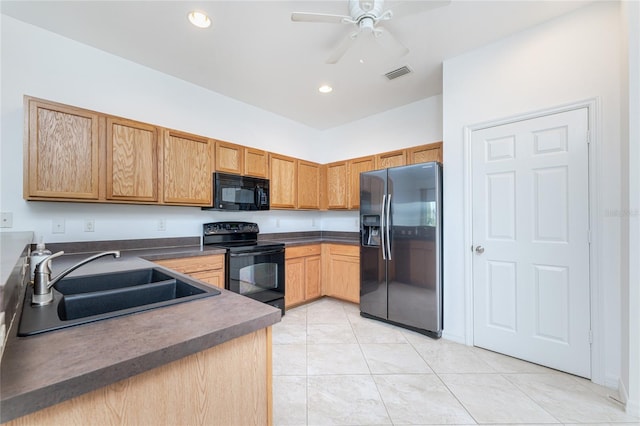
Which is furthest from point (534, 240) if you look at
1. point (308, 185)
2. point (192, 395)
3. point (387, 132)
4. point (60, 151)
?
point (60, 151)

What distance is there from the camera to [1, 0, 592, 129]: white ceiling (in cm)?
200

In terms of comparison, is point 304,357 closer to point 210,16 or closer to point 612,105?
point 210,16

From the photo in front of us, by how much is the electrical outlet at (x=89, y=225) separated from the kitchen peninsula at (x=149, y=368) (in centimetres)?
161

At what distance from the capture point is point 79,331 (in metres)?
0.76

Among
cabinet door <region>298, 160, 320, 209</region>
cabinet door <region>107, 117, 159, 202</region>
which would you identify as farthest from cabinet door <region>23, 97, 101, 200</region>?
cabinet door <region>298, 160, 320, 209</region>

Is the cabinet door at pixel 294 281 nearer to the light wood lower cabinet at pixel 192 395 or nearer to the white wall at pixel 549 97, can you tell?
the white wall at pixel 549 97

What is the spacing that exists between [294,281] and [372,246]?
3.76ft

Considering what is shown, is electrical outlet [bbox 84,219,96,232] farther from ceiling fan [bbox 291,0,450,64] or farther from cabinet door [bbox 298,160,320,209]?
ceiling fan [bbox 291,0,450,64]

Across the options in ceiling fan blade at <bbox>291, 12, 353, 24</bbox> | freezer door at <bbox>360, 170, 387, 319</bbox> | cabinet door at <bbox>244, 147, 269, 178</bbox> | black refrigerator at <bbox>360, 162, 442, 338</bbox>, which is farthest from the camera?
cabinet door at <bbox>244, 147, 269, 178</bbox>

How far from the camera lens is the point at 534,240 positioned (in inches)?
87.7

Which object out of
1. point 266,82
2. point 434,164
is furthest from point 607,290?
point 266,82

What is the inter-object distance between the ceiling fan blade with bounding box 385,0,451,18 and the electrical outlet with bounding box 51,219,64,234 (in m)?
3.08

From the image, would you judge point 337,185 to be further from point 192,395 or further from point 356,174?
point 192,395

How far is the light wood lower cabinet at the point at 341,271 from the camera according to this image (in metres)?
3.59
